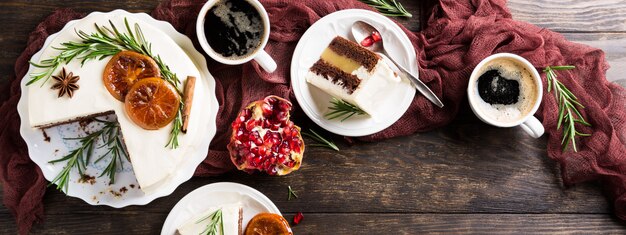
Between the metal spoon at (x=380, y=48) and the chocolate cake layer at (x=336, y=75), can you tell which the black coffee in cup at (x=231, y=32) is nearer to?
the chocolate cake layer at (x=336, y=75)

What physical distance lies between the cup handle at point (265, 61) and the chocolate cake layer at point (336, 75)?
164 mm

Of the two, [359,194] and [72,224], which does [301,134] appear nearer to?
[359,194]

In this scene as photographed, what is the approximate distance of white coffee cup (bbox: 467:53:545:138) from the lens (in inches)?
85.7

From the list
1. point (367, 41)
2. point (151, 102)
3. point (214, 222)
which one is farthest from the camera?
point (367, 41)

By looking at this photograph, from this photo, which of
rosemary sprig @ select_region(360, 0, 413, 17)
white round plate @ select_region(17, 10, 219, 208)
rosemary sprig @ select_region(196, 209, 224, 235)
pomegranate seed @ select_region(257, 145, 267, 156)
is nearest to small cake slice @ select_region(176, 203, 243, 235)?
rosemary sprig @ select_region(196, 209, 224, 235)

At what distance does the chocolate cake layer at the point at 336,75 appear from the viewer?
7.16 ft

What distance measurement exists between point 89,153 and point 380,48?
116 cm

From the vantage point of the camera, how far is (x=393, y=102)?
2.23 metres

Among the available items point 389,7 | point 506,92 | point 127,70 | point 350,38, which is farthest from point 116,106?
point 506,92

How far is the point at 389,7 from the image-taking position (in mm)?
2320

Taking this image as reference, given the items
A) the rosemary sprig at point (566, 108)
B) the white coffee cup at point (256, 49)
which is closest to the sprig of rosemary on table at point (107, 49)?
the white coffee cup at point (256, 49)

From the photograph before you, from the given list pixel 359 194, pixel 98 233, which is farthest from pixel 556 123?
pixel 98 233

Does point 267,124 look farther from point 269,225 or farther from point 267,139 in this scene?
point 269,225

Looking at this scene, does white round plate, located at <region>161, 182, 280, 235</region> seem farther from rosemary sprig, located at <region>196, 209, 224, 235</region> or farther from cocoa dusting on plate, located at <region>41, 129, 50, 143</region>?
cocoa dusting on plate, located at <region>41, 129, 50, 143</region>
